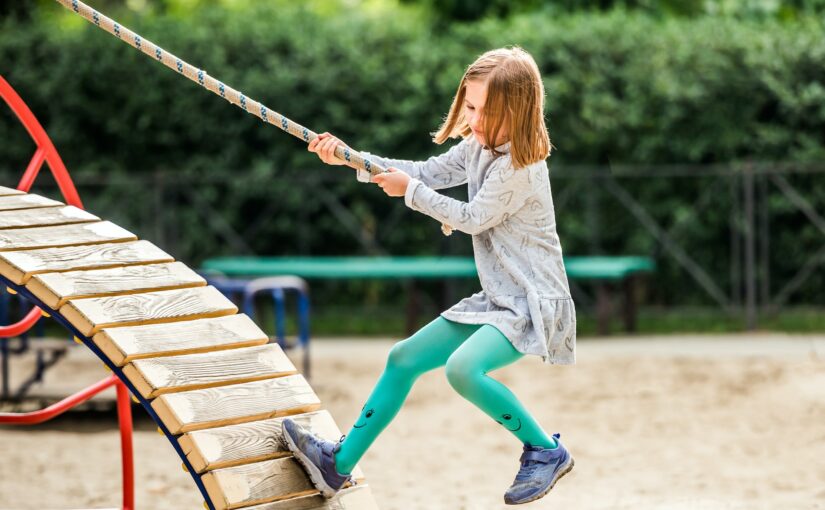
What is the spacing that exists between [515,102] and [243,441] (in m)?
1.42

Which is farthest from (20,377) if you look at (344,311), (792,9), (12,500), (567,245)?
(792,9)

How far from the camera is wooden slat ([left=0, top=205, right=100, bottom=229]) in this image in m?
4.96

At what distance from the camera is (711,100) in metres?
11.9

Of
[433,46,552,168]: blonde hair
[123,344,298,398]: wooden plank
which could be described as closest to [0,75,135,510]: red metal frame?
[123,344,298,398]: wooden plank

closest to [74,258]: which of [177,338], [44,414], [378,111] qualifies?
[177,338]

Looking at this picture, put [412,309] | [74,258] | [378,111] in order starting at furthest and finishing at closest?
[378,111]
[412,309]
[74,258]

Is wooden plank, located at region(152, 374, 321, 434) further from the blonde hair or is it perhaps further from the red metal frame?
the blonde hair

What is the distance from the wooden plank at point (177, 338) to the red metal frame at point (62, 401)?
33.7 inches

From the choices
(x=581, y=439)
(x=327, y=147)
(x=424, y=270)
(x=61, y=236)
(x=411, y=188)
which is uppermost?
(x=327, y=147)

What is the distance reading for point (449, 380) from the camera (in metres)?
3.96

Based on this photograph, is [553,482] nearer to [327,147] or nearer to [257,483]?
[257,483]

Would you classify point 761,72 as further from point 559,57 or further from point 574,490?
point 574,490

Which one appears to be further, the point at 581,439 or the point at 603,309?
the point at 603,309

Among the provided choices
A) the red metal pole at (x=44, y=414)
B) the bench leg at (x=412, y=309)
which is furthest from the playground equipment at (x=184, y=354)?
the bench leg at (x=412, y=309)
